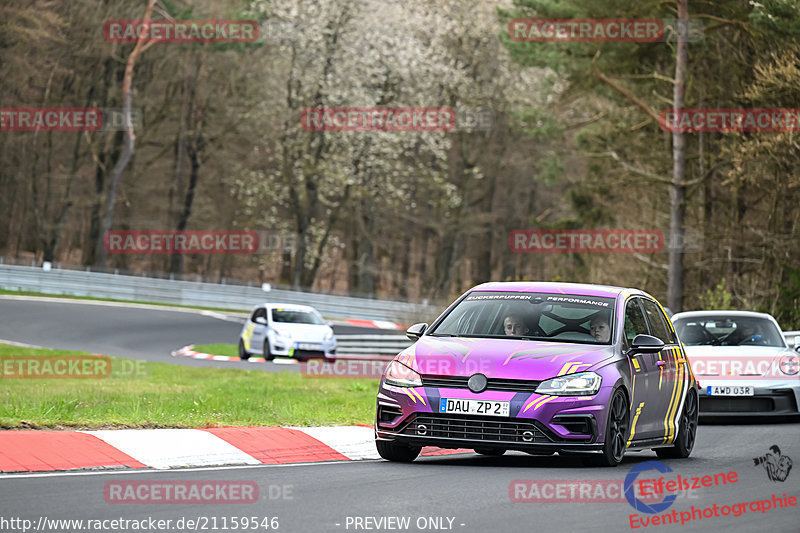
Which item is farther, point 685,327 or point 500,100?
point 500,100

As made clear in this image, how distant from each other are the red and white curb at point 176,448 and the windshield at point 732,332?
283 inches

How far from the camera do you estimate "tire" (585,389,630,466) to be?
10.3 metres

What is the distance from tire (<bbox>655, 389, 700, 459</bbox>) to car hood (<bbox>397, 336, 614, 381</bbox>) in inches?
78.1

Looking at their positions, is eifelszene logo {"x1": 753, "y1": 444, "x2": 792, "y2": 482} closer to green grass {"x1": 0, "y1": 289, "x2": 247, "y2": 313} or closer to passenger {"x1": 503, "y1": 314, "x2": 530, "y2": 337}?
passenger {"x1": 503, "y1": 314, "x2": 530, "y2": 337}

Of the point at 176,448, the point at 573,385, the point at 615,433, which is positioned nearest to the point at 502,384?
the point at 573,385

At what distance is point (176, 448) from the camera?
10.4 meters

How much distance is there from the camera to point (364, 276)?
66.9 meters

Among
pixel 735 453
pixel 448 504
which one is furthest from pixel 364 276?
pixel 448 504

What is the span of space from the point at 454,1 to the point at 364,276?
15.2 meters

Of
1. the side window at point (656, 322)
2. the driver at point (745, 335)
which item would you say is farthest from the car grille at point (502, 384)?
the driver at point (745, 335)

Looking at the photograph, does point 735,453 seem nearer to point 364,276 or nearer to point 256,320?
point 256,320
